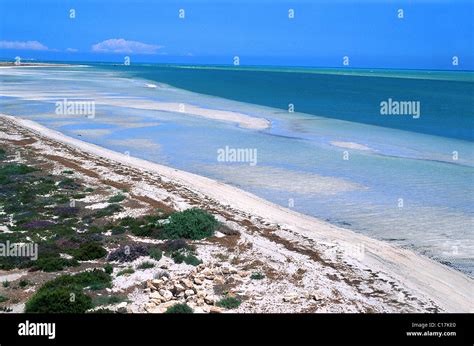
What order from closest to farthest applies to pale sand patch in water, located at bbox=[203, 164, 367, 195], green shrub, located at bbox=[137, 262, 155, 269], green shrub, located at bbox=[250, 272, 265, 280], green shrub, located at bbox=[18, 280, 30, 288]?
green shrub, located at bbox=[18, 280, 30, 288] → green shrub, located at bbox=[250, 272, 265, 280] → green shrub, located at bbox=[137, 262, 155, 269] → pale sand patch in water, located at bbox=[203, 164, 367, 195]

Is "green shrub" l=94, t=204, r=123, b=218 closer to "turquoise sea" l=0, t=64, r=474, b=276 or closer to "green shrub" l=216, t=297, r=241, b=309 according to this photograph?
"turquoise sea" l=0, t=64, r=474, b=276

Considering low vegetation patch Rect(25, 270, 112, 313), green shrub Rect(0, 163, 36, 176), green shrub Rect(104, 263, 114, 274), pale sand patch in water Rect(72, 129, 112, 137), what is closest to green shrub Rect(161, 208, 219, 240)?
green shrub Rect(104, 263, 114, 274)

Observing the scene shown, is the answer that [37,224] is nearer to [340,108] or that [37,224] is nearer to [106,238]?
[106,238]

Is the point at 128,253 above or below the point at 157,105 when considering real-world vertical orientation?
below

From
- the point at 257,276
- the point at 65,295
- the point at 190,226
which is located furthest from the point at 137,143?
the point at 65,295

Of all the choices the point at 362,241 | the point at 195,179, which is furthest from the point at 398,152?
the point at 362,241

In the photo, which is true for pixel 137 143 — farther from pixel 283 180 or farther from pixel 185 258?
pixel 185 258
